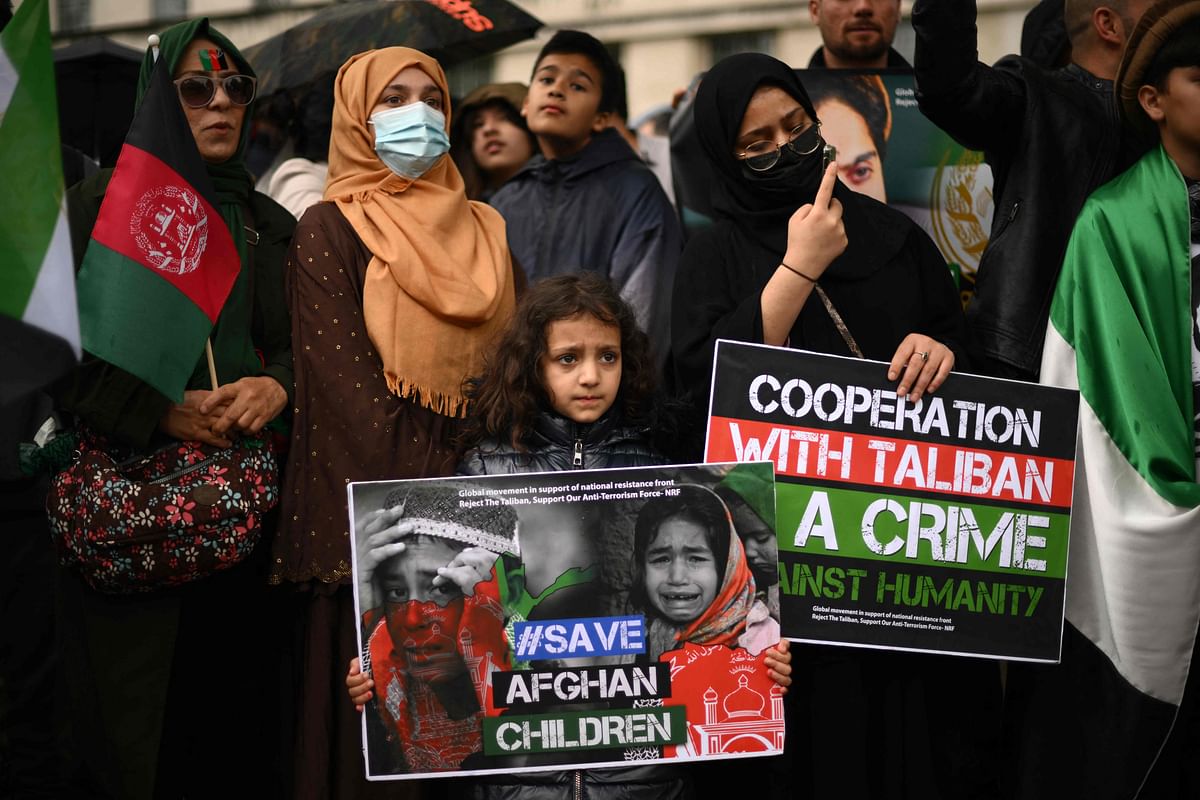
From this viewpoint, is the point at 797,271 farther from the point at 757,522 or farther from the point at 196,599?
the point at 196,599

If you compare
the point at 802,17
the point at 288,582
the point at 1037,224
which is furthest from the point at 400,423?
the point at 802,17

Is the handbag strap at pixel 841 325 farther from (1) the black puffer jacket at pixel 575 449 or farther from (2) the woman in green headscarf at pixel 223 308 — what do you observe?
(2) the woman in green headscarf at pixel 223 308

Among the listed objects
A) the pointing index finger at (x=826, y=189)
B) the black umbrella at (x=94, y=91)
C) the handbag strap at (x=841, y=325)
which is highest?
the black umbrella at (x=94, y=91)

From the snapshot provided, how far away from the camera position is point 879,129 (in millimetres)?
5371

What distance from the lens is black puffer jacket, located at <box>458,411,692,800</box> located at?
12.6 ft

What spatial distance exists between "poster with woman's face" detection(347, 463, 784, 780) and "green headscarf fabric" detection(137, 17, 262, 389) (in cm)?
81

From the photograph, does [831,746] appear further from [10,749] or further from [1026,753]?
[10,749]

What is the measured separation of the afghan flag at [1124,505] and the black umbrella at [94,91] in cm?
428

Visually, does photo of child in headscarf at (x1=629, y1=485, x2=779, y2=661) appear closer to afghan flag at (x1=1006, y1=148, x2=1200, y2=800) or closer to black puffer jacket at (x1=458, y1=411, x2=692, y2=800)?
black puffer jacket at (x1=458, y1=411, x2=692, y2=800)

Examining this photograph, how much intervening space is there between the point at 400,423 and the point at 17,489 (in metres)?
1.52

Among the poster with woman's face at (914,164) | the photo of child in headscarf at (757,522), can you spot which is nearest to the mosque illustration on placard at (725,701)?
the photo of child in headscarf at (757,522)

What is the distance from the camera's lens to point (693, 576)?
374 cm

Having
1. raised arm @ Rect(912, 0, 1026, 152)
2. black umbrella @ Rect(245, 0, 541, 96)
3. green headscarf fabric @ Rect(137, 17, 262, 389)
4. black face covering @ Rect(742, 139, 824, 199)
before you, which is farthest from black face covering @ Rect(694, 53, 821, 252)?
black umbrella @ Rect(245, 0, 541, 96)

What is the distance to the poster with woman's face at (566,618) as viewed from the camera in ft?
12.1
